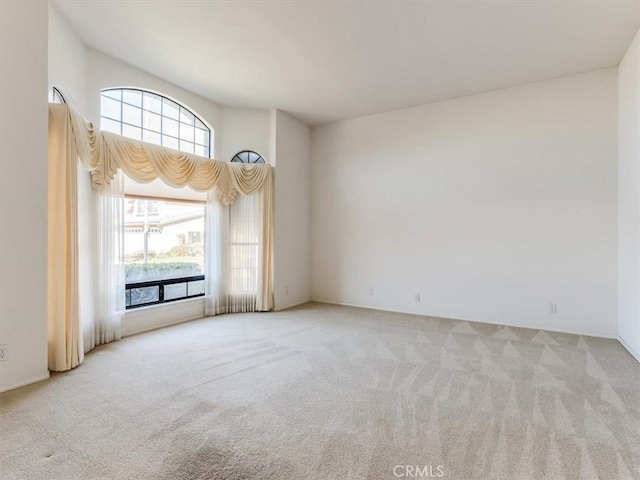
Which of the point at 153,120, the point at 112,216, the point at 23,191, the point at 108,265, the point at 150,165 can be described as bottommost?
the point at 108,265

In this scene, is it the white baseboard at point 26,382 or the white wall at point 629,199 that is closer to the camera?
the white baseboard at point 26,382

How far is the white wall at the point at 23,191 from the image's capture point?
255cm

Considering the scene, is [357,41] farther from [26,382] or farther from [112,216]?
[26,382]

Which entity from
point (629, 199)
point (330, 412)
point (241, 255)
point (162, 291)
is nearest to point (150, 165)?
point (162, 291)

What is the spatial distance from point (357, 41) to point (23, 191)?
3.41m

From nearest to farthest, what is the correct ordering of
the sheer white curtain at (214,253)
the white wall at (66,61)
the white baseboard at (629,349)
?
the white wall at (66,61), the white baseboard at (629,349), the sheer white curtain at (214,253)

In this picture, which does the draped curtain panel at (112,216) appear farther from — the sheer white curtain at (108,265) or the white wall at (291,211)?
the white wall at (291,211)

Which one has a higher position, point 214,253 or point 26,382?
point 214,253

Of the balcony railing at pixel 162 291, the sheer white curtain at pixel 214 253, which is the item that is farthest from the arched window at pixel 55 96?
the balcony railing at pixel 162 291

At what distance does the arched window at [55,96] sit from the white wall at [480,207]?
387 cm

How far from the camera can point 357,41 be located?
3.42m
